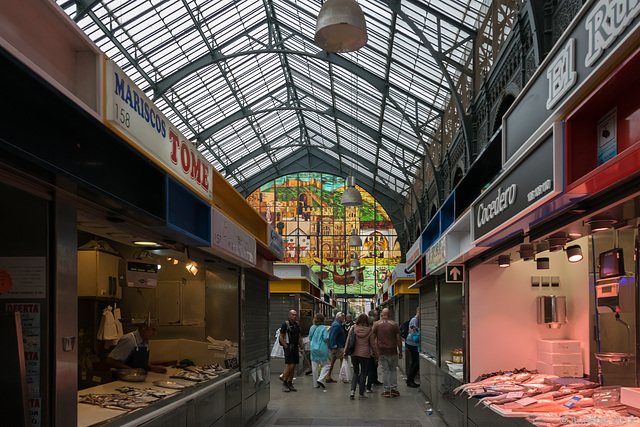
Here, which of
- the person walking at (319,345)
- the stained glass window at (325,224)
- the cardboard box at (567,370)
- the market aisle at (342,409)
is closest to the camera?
the cardboard box at (567,370)

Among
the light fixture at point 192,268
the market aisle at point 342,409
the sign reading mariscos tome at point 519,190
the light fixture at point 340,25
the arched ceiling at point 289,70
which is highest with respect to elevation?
the arched ceiling at point 289,70

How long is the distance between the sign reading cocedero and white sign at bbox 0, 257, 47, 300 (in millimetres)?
791

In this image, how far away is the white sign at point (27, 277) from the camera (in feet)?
9.55

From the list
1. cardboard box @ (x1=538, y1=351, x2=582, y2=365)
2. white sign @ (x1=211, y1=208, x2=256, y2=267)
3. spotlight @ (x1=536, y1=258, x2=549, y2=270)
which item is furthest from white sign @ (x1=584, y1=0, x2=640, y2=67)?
cardboard box @ (x1=538, y1=351, x2=582, y2=365)

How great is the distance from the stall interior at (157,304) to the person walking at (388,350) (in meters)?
4.21

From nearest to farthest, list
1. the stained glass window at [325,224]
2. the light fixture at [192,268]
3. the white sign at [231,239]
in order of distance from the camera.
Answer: the white sign at [231,239] → the light fixture at [192,268] → the stained glass window at [325,224]

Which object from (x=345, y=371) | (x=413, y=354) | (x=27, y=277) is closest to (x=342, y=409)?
(x=345, y=371)

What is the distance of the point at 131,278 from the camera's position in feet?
17.9

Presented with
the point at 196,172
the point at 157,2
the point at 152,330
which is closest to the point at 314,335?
the point at 152,330

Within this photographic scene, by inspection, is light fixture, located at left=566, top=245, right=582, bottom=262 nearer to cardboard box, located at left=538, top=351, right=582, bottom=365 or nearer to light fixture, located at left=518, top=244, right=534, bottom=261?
light fixture, located at left=518, top=244, right=534, bottom=261

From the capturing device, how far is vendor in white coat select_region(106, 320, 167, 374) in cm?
602

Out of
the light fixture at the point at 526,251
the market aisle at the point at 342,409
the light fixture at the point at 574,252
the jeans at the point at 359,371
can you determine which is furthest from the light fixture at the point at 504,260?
the jeans at the point at 359,371

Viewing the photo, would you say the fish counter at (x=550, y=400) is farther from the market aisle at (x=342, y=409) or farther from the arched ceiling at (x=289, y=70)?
the arched ceiling at (x=289, y=70)

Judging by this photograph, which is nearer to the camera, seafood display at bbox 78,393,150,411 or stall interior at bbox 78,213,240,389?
seafood display at bbox 78,393,150,411
